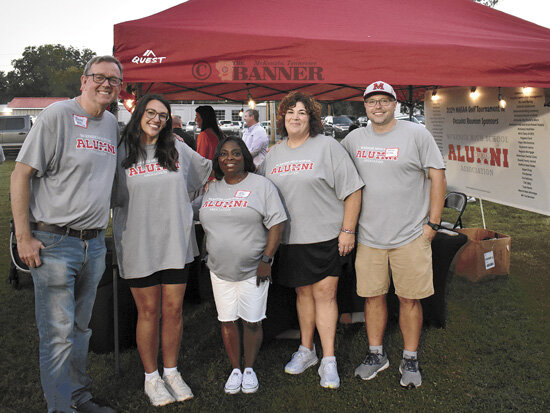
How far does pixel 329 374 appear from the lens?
116 inches

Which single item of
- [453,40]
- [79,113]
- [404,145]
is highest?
[453,40]

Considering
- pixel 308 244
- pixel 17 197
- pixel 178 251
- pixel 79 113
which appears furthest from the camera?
pixel 308 244

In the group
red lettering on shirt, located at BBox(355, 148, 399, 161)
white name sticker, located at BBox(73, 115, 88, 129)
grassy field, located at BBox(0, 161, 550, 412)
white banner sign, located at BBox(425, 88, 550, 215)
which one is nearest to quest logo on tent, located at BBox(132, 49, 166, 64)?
white name sticker, located at BBox(73, 115, 88, 129)

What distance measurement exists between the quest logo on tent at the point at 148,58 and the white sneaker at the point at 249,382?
243 cm

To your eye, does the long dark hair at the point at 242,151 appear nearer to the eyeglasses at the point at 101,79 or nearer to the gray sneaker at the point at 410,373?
the eyeglasses at the point at 101,79

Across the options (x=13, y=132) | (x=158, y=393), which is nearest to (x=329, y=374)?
(x=158, y=393)

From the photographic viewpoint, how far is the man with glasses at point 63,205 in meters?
2.18

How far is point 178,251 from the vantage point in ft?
8.50

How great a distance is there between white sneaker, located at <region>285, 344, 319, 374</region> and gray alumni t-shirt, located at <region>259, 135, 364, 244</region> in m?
0.87

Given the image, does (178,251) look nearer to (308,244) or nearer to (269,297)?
(308,244)

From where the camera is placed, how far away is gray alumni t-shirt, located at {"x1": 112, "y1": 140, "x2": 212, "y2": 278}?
2.50m

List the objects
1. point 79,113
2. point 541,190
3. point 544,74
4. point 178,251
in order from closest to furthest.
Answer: point 79,113 → point 178,251 → point 544,74 → point 541,190

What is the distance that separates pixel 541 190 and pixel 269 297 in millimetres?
3023

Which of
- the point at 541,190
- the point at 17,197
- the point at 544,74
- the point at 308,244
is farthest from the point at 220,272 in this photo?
the point at 541,190
